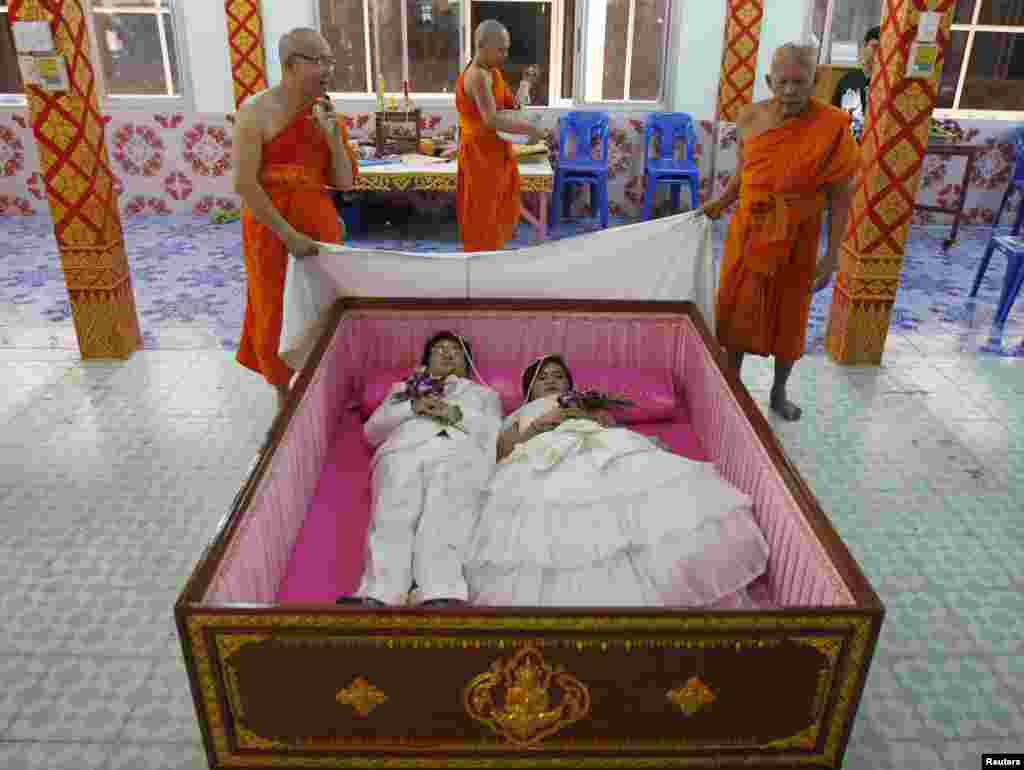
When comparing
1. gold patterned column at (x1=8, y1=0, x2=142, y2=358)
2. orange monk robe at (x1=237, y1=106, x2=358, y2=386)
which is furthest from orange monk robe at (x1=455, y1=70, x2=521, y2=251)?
gold patterned column at (x1=8, y1=0, x2=142, y2=358)

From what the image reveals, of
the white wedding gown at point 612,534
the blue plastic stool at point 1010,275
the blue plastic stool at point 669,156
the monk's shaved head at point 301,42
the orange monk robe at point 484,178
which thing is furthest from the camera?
the blue plastic stool at point 669,156

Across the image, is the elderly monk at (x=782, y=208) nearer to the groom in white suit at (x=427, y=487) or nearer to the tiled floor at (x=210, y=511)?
the tiled floor at (x=210, y=511)

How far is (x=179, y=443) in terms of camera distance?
12.0 ft

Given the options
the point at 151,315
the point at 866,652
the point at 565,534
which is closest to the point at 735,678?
the point at 866,652

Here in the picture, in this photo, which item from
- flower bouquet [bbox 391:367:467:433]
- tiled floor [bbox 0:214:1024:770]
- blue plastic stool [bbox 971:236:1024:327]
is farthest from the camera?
blue plastic stool [bbox 971:236:1024:327]

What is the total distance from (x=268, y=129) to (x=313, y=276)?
603mm

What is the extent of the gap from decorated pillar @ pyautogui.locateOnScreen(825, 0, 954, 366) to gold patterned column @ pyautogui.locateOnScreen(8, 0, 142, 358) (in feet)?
12.5

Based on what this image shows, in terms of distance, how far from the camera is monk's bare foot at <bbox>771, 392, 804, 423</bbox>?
156 inches

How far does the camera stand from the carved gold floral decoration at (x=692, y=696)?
174 cm

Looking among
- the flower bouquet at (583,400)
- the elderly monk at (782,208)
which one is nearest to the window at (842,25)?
the elderly monk at (782,208)

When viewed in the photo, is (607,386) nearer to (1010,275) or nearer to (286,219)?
(286,219)

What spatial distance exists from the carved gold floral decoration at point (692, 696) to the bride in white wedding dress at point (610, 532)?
0.30 metres

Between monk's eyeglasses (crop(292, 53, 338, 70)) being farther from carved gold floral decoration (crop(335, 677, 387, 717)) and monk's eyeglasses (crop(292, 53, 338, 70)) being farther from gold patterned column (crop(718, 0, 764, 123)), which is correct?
gold patterned column (crop(718, 0, 764, 123))

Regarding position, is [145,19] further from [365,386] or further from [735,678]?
[735,678]
